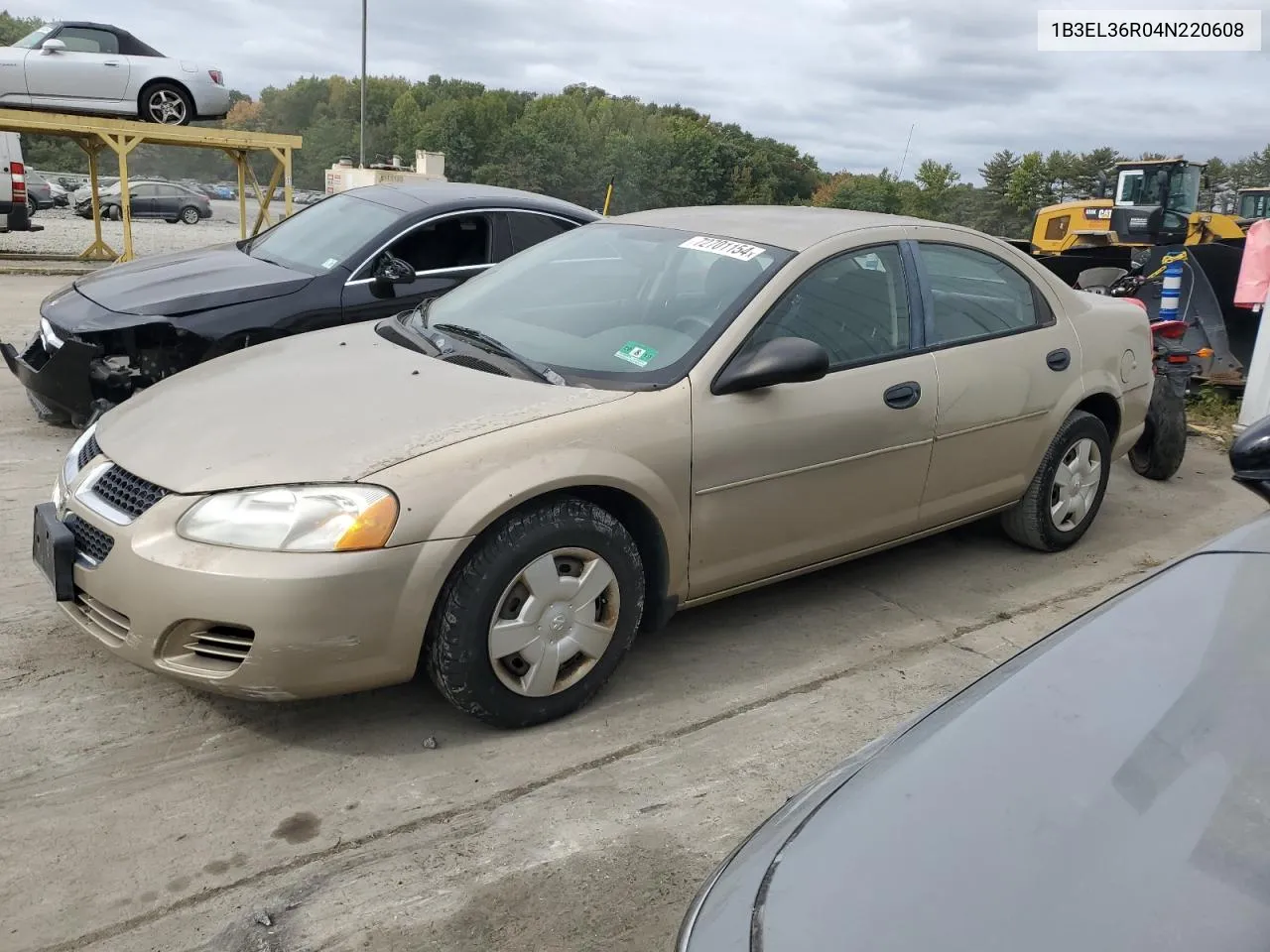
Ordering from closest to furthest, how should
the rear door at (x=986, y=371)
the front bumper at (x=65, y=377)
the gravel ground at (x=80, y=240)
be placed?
the rear door at (x=986, y=371), the front bumper at (x=65, y=377), the gravel ground at (x=80, y=240)

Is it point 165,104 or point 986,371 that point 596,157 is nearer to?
point 165,104

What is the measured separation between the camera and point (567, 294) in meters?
3.88

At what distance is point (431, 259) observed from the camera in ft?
20.8

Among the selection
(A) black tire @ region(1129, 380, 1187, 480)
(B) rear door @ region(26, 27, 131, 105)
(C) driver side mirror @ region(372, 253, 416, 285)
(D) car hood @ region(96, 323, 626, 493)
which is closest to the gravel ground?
(B) rear door @ region(26, 27, 131, 105)

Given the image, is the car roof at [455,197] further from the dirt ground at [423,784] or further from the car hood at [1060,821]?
the car hood at [1060,821]

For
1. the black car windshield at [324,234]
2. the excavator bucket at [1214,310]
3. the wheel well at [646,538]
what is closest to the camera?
the wheel well at [646,538]

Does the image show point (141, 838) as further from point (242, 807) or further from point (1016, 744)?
point (1016, 744)

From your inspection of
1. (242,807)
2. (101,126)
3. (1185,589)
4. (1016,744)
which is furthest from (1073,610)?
(101,126)

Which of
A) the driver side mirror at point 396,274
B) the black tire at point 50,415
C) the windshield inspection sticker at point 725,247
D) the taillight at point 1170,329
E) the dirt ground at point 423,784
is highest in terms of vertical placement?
the windshield inspection sticker at point 725,247

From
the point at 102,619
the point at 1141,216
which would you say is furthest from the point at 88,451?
the point at 1141,216

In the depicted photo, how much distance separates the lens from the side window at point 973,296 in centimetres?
412

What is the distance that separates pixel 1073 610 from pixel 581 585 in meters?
2.27

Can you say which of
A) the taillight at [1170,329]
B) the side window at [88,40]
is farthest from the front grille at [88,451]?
the side window at [88,40]

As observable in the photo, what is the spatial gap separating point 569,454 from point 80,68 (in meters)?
14.4
